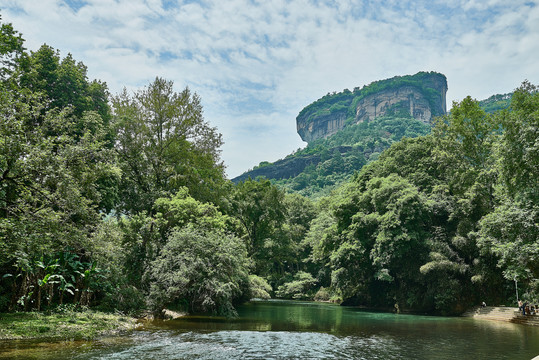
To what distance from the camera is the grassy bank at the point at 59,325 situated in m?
12.2

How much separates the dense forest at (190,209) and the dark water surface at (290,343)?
2993mm

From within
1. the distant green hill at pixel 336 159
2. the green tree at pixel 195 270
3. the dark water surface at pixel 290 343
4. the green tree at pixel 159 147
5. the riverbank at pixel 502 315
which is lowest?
the riverbank at pixel 502 315

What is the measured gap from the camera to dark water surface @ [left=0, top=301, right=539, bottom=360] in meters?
11.3

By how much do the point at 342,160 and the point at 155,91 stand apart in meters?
99.9

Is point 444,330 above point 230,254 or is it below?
below

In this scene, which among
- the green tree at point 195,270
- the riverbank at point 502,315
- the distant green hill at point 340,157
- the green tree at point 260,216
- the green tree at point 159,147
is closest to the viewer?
the green tree at point 195,270

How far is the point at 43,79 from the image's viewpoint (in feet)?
66.9

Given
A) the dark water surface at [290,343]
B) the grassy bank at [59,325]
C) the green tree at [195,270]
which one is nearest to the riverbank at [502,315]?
the dark water surface at [290,343]

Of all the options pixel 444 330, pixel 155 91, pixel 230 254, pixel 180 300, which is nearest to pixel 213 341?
pixel 230 254

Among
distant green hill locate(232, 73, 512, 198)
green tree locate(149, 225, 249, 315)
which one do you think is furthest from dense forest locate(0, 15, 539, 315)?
distant green hill locate(232, 73, 512, 198)

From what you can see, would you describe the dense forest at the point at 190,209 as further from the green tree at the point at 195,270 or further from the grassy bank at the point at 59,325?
the grassy bank at the point at 59,325

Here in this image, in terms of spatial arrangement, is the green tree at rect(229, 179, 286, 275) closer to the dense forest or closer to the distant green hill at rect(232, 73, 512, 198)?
the dense forest

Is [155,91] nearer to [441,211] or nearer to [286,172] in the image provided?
[441,211]

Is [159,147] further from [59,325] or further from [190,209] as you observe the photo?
[59,325]
